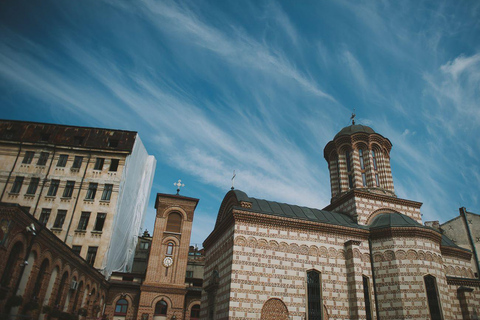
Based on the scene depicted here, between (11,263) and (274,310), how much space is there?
35.6 ft

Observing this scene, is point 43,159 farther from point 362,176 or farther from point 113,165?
point 362,176

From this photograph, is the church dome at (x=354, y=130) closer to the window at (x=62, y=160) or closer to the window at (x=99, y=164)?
the window at (x=99, y=164)

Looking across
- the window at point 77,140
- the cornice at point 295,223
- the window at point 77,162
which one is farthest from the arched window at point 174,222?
the cornice at point 295,223

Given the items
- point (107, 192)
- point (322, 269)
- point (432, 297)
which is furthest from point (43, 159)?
point (432, 297)

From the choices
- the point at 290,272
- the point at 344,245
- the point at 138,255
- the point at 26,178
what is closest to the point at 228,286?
the point at 290,272

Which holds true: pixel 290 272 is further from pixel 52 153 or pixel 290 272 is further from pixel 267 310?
pixel 52 153

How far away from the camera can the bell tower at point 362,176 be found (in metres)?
21.6

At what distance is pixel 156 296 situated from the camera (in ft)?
87.1

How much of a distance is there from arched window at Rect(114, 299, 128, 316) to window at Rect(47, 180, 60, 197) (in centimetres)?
973

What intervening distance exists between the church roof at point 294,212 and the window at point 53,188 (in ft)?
49.9

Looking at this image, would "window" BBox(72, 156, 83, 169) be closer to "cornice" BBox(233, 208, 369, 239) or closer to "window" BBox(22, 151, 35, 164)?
"window" BBox(22, 151, 35, 164)

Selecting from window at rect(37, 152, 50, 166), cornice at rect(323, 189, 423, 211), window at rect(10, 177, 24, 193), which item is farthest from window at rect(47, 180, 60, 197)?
cornice at rect(323, 189, 423, 211)

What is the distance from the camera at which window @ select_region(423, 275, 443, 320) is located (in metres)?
16.3

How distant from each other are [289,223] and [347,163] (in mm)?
9322
